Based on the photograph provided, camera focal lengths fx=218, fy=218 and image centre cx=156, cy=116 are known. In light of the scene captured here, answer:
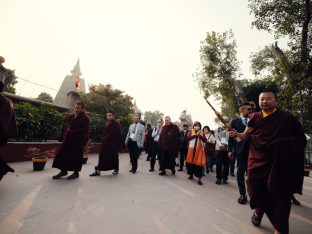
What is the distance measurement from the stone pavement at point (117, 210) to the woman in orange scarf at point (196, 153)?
139cm

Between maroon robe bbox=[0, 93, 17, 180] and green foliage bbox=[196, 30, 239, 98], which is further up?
green foliage bbox=[196, 30, 239, 98]

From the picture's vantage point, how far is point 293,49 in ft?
43.0

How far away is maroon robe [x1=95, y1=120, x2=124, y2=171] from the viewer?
6715 millimetres

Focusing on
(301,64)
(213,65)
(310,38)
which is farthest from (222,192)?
(213,65)

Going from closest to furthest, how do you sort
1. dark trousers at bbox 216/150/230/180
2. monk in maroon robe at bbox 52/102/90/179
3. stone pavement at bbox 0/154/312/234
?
stone pavement at bbox 0/154/312/234 → monk in maroon robe at bbox 52/102/90/179 → dark trousers at bbox 216/150/230/180

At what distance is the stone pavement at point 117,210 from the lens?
2928 mm

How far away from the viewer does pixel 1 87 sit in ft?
13.6

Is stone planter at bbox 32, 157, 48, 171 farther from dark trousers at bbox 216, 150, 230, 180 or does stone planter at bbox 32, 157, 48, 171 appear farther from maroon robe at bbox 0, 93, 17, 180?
dark trousers at bbox 216, 150, 230, 180

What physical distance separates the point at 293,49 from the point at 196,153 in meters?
10.6

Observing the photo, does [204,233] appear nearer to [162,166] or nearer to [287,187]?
[287,187]

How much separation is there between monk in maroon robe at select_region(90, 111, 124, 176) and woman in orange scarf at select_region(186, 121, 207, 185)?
2.27 meters

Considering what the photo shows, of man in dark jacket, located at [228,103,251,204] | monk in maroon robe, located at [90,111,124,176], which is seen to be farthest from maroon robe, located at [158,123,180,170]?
man in dark jacket, located at [228,103,251,204]

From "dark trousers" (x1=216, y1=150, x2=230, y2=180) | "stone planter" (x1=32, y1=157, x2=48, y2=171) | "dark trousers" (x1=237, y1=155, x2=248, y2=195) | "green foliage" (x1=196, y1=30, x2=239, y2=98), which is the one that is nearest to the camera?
"dark trousers" (x1=237, y1=155, x2=248, y2=195)

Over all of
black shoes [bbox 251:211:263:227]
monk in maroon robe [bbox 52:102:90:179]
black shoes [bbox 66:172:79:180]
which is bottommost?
black shoes [bbox 66:172:79:180]
